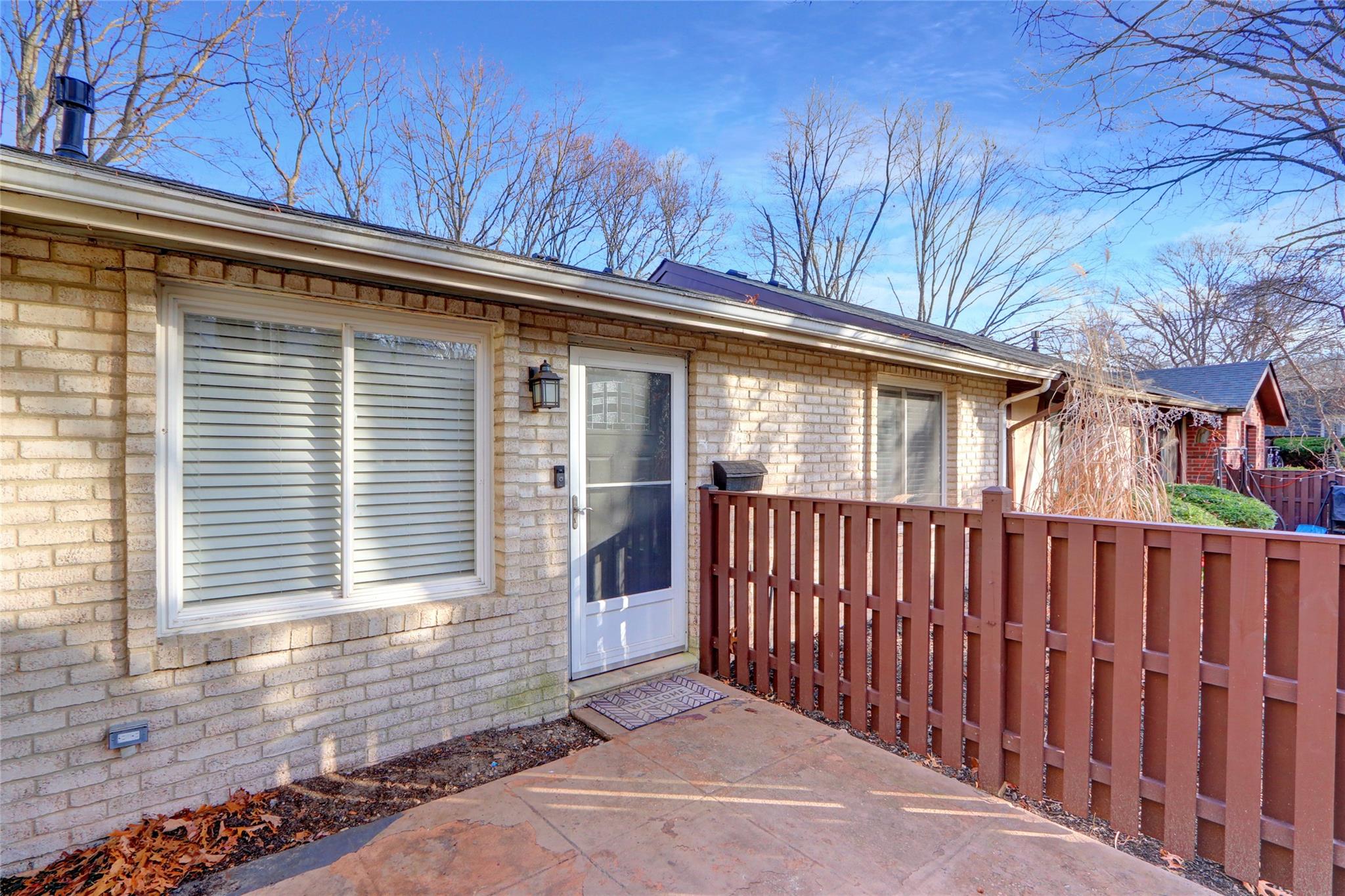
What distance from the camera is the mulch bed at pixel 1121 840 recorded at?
2234mm

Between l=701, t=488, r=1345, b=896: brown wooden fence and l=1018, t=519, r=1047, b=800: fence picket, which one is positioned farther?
l=1018, t=519, r=1047, b=800: fence picket

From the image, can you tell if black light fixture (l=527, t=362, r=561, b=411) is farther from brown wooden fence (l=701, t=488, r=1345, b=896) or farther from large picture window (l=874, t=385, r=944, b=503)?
large picture window (l=874, t=385, r=944, b=503)

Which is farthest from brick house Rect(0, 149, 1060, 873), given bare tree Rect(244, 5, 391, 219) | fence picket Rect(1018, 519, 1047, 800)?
bare tree Rect(244, 5, 391, 219)

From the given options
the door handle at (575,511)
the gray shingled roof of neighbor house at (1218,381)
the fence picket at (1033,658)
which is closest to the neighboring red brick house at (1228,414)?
the gray shingled roof of neighbor house at (1218,381)

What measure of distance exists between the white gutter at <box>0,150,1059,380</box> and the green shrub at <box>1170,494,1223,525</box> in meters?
6.47

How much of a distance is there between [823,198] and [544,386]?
17.7 m

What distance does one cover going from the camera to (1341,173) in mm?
6840

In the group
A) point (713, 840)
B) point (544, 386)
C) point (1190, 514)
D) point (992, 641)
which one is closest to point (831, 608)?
point (992, 641)

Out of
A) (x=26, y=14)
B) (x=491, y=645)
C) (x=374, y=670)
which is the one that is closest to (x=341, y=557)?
(x=374, y=670)

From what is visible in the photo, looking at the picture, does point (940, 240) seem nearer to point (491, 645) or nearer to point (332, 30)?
point (332, 30)

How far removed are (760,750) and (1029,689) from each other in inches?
49.6

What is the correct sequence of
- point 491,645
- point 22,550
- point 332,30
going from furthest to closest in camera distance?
point 332,30 < point 491,645 < point 22,550

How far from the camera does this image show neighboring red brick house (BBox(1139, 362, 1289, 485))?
42.3 feet

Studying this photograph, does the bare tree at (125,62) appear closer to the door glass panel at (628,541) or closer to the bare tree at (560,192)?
the bare tree at (560,192)
